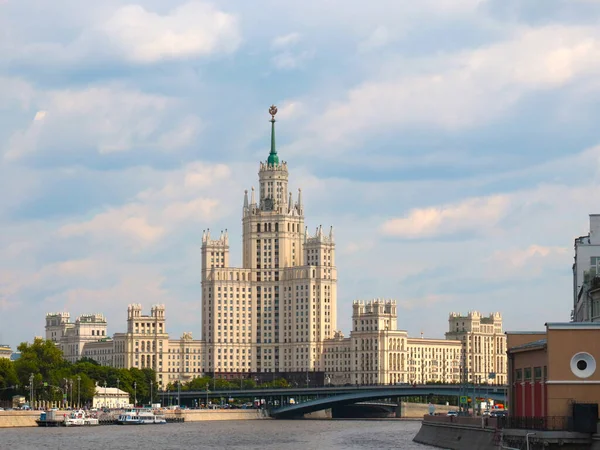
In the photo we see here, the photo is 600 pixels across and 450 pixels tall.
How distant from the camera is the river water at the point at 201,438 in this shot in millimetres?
143625

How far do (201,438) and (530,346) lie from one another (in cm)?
8335

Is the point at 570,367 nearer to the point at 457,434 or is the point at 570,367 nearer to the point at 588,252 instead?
the point at 457,434

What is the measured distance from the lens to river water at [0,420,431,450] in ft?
471

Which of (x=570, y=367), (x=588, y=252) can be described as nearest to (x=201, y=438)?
(x=588, y=252)

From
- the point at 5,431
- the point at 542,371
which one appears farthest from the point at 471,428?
the point at 5,431

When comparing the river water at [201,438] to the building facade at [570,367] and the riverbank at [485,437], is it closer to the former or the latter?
the riverbank at [485,437]

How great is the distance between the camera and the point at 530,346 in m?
88.1

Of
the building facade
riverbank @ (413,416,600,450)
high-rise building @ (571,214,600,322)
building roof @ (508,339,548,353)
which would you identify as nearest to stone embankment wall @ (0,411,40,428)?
riverbank @ (413,416,600,450)

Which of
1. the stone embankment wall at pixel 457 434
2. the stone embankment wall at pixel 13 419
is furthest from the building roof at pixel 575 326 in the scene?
the stone embankment wall at pixel 13 419

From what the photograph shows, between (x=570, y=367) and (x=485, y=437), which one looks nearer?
(x=570, y=367)

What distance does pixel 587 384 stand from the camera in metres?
80.8

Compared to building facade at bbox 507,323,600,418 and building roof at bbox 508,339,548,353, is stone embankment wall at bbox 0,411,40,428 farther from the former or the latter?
building facade at bbox 507,323,600,418

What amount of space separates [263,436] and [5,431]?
112 ft

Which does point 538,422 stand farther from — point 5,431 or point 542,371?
point 5,431
